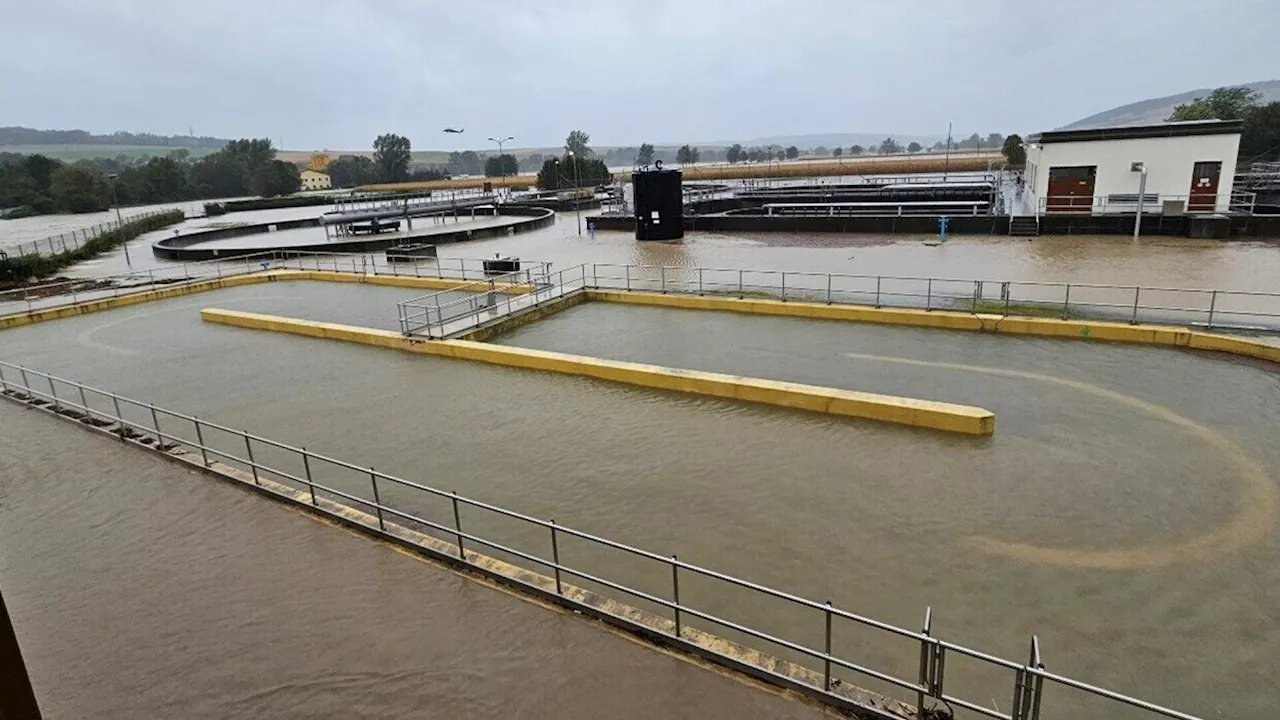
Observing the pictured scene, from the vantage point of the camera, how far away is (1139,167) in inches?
1142

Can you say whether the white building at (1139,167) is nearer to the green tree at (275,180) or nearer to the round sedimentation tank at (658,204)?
the round sedimentation tank at (658,204)

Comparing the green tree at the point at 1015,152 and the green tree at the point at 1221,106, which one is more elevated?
the green tree at the point at 1221,106

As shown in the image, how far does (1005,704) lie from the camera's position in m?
5.56

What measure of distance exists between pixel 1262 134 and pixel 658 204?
5196 centimetres

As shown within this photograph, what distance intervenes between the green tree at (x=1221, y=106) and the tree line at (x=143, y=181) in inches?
3849

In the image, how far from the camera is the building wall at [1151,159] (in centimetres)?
2834

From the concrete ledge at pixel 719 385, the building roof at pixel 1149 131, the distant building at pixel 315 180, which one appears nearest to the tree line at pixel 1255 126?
the building roof at pixel 1149 131

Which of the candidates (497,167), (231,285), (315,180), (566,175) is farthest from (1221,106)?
(315,180)

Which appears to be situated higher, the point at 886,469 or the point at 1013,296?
the point at 1013,296

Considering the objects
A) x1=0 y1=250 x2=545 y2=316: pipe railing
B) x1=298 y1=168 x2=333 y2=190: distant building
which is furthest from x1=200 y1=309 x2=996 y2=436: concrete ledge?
x1=298 y1=168 x2=333 y2=190: distant building

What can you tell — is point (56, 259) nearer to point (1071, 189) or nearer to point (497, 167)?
point (1071, 189)

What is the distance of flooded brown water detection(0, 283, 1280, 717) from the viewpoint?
6.48m

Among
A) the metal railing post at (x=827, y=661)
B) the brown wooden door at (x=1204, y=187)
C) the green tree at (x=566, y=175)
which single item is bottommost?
the metal railing post at (x=827, y=661)

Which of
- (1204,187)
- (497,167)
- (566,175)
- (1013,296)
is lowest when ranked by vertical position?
(1013,296)
